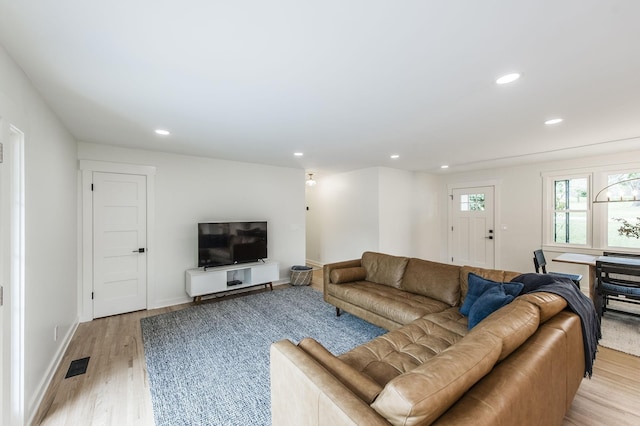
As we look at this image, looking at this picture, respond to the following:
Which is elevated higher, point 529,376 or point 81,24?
point 81,24

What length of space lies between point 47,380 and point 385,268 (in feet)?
11.4

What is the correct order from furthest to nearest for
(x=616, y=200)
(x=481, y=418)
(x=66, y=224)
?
(x=616, y=200)
(x=66, y=224)
(x=481, y=418)

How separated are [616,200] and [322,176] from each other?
17.1 ft

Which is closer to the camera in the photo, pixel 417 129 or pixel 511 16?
pixel 511 16

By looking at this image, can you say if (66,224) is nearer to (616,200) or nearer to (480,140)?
(480,140)

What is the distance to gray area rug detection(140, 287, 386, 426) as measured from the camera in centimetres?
192

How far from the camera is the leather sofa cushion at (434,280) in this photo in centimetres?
278

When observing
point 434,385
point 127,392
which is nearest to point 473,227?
point 434,385

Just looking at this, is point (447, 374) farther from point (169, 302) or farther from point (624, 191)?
point (624, 191)

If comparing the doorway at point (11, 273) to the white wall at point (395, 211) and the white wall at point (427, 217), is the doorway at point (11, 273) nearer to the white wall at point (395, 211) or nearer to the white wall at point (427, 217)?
the white wall at point (395, 211)

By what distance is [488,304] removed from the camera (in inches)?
78.6

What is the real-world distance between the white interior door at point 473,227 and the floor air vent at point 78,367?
6703 mm

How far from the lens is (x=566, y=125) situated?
9.66ft

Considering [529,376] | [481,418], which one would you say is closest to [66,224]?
[481,418]
